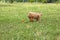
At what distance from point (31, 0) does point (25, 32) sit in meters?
38.0

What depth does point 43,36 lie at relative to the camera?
352 inches

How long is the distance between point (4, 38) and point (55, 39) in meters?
1.78

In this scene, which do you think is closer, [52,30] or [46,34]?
[46,34]

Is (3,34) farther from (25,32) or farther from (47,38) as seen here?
(47,38)

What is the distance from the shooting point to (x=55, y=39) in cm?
854

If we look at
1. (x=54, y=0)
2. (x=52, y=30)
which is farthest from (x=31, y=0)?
(x=52, y=30)

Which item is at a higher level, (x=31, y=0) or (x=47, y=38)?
(x=47, y=38)

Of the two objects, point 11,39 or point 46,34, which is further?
point 46,34

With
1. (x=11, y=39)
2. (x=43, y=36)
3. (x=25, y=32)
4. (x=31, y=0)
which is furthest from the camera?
(x=31, y=0)

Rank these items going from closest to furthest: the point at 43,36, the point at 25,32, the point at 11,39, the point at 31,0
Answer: the point at 11,39, the point at 43,36, the point at 25,32, the point at 31,0

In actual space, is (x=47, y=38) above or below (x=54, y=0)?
above

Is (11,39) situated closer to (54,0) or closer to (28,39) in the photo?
(28,39)

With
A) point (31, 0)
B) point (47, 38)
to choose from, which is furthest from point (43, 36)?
point (31, 0)

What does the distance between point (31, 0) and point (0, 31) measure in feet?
124
